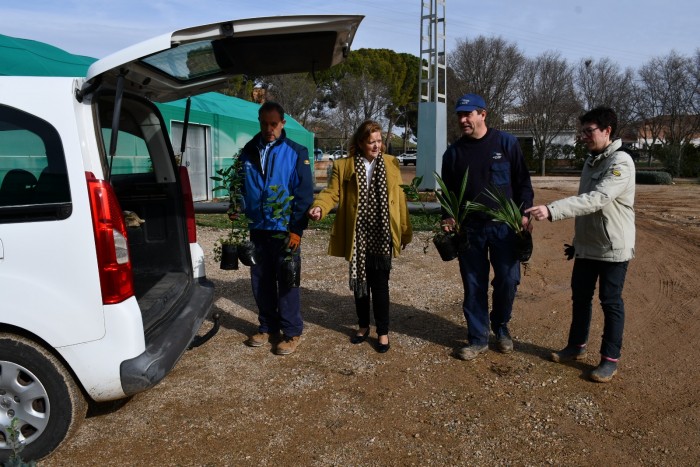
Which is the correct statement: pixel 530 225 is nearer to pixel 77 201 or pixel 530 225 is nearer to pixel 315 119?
pixel 77 201

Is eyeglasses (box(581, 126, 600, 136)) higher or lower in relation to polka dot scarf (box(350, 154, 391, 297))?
higher

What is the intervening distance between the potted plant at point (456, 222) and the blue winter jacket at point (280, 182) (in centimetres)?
102

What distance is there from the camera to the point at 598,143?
3969 millimetres

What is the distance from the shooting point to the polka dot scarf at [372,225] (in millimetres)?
4441

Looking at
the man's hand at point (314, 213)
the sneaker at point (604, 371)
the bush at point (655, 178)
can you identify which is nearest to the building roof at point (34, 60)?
the man's hand at point (314, 213)

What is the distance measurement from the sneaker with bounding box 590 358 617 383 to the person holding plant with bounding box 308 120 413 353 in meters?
1.65

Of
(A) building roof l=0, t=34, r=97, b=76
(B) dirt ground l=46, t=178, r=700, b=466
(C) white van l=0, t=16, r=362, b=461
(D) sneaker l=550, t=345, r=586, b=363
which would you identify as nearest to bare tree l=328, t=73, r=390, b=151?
(A) building roof l=0, t=34, r=97, b=76

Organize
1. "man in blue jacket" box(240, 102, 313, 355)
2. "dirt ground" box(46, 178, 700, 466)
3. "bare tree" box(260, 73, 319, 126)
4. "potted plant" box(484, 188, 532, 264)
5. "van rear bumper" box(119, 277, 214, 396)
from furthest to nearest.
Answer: "bare tree" box(260, 73, 319, 126) → "man in blue jacket" box(240, 102, 313, 355) → "potted plant" box(484, 188, 532, 264) → "dirt ground" box(46, 178, 700, 466) → "van rear bumper" box(119, 277, 214, 396)

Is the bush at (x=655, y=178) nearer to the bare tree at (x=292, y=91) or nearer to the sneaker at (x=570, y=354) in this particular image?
the bare tree at (x=292, y=91)

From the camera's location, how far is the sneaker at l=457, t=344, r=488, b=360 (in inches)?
174

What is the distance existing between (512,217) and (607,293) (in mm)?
823

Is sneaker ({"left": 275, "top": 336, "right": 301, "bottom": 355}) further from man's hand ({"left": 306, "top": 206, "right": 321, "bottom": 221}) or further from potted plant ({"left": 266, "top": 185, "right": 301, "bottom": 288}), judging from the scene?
man's hand ({"left": 306, "top": 206, "right": 321, "bottom": 221})

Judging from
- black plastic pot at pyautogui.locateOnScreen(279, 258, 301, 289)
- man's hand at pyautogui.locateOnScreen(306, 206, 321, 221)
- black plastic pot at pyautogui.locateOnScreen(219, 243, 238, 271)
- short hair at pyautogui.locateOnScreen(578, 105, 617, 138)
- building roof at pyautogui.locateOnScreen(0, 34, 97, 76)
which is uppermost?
building roof at pyautogui.locateOnScreen(0, 34, 97, 76)

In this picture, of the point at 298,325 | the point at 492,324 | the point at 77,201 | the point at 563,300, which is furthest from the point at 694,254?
the point at 77,201
